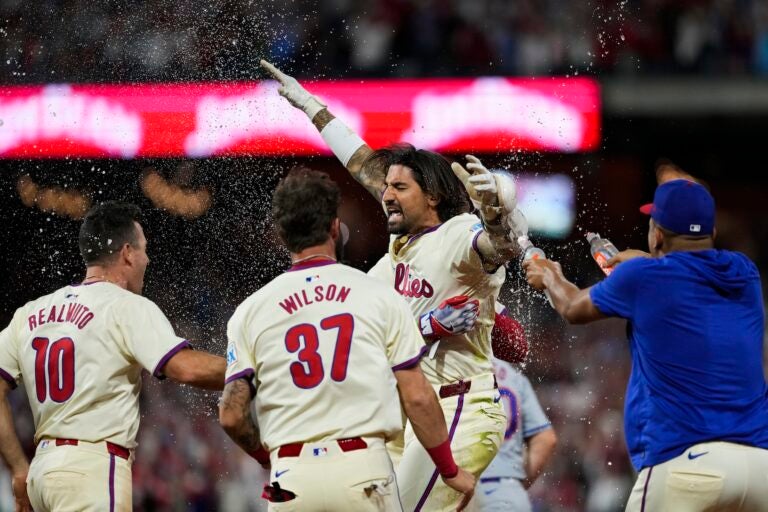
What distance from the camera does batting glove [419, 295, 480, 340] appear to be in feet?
17.6

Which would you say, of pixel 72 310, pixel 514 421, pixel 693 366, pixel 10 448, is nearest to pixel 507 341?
pixel 514 421

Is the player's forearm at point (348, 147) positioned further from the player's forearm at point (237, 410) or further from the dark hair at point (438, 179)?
the player's forearm at point (237, 410)

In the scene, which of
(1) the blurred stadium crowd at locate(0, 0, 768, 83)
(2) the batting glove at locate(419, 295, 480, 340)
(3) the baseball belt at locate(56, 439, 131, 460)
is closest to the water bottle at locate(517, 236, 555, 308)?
(2) the batting glove at locate(419, 295, 480, 340)

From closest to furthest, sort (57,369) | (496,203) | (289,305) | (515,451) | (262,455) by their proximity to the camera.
Answer: (289,305) < (262,455) < (496,203) < (57,369) < (515,451)

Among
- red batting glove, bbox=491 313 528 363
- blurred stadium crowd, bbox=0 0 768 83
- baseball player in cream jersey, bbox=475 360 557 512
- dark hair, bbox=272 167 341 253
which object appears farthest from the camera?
blurred stadium crowd, bbox=0 0 768 83

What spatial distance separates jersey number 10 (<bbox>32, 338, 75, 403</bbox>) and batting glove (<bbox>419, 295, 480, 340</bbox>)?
1.69 metres

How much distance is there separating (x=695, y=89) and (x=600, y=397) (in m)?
5.28

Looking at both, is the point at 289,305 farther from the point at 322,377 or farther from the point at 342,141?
the point at 342,141

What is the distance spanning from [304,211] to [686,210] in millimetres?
1604

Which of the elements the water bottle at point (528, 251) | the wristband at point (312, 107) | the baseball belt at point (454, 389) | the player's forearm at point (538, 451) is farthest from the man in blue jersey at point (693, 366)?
the wristband at point (312, 107)

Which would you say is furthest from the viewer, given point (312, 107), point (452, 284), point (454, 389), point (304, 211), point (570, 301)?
point (312, 107)

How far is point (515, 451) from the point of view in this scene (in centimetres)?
718

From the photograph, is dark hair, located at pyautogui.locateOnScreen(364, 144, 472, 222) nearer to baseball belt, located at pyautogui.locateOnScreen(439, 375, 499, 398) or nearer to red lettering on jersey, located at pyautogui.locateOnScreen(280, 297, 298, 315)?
baseball belt, located at pyautogui.locateOnScreen(439, 375, 499, 398)

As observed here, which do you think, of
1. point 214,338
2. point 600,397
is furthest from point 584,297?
point 600,397
